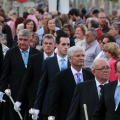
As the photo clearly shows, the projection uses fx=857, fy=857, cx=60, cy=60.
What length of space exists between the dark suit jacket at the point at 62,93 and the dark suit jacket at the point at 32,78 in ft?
6.18

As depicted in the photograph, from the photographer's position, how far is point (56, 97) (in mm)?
13648

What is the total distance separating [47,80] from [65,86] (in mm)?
995

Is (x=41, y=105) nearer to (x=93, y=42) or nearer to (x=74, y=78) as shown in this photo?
(x=74, y=78)

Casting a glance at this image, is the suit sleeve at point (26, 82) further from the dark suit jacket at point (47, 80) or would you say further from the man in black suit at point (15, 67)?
the dark suit jacket at point (47, 80)

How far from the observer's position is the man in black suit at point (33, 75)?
51.2ft

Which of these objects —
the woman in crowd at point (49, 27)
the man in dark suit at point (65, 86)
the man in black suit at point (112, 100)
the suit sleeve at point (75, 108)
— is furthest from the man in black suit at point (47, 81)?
the woman in crowd at point (49, 27)

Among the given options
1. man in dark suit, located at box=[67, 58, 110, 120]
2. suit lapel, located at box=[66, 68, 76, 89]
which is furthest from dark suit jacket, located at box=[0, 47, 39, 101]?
man in dark suit, located at box=[67, 58, 110, 120]

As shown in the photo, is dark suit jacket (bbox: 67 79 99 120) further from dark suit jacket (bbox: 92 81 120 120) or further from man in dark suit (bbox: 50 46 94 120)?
man in dark suit (bbox: 50 46 94 120)

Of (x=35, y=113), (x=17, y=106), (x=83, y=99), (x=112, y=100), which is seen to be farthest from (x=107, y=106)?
(x=17, y=106)

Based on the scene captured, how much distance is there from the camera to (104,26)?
2272cm

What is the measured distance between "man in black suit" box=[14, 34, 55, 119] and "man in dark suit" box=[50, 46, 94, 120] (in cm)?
184

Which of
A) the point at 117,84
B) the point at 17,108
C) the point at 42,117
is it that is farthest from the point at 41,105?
the point at 117,84

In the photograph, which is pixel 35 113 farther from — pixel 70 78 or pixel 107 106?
pixel 107 106

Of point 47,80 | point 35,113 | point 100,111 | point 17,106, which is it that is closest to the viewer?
point 100,111
